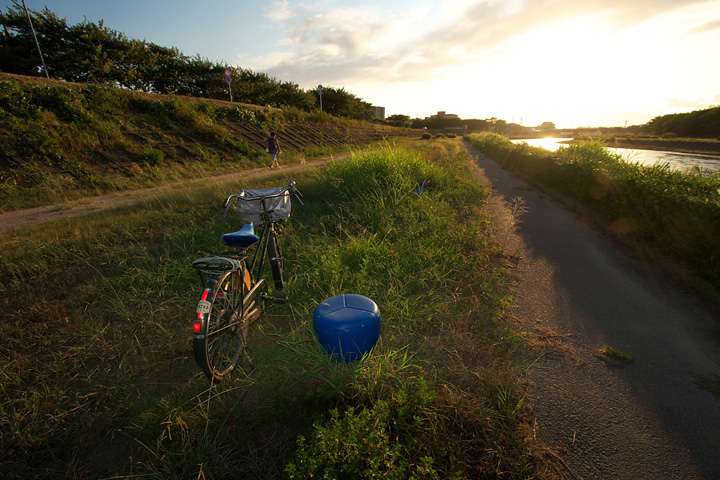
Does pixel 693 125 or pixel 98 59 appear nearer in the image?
pixel 98 59

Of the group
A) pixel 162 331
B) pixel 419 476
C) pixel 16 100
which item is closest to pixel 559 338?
pixel 419 476

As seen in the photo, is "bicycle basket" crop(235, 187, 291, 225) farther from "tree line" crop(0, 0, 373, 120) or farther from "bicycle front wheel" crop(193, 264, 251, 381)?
"tree line" crop(0, 0, 373, 120)

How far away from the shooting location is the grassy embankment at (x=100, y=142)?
328 inches

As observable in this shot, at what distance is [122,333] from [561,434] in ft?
12.8

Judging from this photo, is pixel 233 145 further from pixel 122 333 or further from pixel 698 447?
pixel 698 447

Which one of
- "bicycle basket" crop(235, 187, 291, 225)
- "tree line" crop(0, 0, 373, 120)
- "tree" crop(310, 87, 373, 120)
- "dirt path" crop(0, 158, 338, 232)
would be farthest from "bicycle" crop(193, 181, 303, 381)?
"tree" crop(310, 87, 373, 120)

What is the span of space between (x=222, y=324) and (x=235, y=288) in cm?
31

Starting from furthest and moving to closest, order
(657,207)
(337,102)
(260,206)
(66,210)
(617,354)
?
(337,102)
(66,210)
(657,207)
(260,206)
(617,354)

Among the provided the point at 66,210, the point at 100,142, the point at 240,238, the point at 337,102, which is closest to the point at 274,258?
the point at 240,238

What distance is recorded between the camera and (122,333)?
2.84 m

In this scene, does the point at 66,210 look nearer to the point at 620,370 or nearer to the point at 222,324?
the point at 222,324

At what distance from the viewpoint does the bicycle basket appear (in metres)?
3.06

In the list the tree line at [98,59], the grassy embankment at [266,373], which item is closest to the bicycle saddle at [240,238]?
the grassy embankment at [266,373]

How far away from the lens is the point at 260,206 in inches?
121
